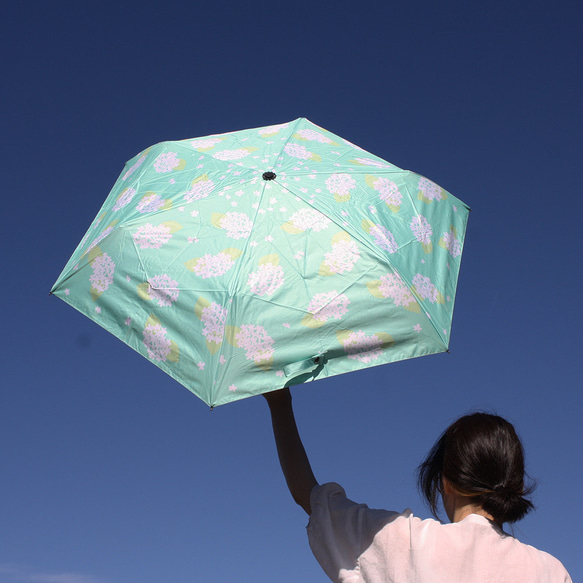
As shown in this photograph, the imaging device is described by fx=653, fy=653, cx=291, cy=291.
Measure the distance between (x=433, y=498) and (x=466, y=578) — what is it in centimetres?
41

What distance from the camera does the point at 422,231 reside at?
15.4ft

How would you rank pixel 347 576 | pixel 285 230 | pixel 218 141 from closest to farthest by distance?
pixel 347 576, pixel 285 230, pixel 218 141


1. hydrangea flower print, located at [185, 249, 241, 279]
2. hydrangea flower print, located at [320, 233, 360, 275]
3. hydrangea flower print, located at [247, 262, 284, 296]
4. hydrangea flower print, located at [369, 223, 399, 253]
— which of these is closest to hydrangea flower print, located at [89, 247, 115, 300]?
hydrangea flower print, located at [185, 249, 241, 279]

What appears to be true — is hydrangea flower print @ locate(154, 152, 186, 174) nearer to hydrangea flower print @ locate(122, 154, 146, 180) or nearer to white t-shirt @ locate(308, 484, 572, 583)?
hydrangea flower print @ locate(122, 154, 146, 180)

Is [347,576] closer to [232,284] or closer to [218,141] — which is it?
[232,284]

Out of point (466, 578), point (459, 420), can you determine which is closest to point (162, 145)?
point (459, 420)

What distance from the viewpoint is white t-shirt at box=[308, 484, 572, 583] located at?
2.51 m

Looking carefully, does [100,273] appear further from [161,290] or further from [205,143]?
[205,143]

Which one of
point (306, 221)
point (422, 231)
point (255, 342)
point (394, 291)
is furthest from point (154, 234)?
point (422, 231)

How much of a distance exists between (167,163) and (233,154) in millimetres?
566

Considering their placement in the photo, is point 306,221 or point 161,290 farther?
point 306,221

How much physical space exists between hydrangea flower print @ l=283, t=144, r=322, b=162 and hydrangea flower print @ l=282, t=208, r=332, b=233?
91 cm

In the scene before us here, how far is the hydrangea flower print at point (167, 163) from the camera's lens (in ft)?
17.1

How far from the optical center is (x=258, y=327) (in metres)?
3.78
